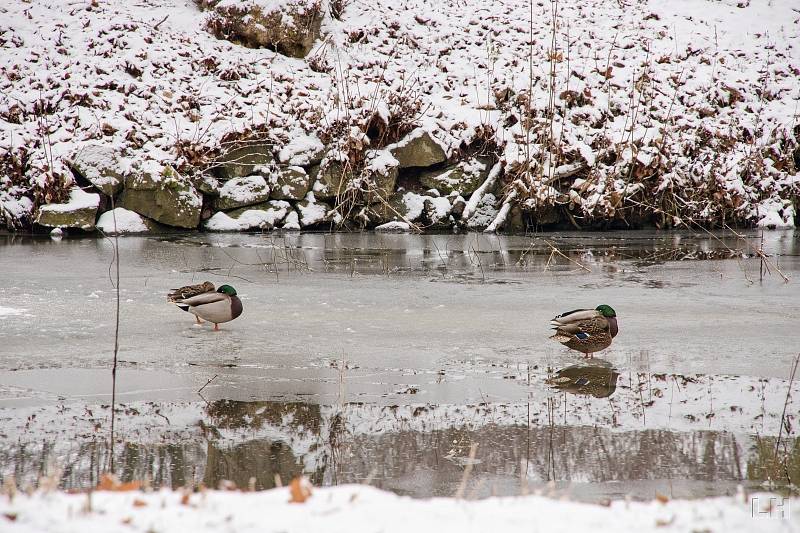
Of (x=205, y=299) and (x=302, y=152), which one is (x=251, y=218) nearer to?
(x=302, y=152)

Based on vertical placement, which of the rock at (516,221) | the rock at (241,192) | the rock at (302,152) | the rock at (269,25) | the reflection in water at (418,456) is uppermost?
the rock at (269,25)

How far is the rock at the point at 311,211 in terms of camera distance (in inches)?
594

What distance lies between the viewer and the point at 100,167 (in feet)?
46.6

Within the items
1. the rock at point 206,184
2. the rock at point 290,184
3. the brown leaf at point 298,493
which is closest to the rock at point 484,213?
the rock at point 290,184

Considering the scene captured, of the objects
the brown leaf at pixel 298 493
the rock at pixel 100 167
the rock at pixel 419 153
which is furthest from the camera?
the rock at pixel 419 153

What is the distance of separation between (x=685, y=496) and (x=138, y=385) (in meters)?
3.28

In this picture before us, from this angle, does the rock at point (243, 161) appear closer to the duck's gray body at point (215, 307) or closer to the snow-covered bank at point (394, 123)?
the snow-covered bank at point (394, 123)

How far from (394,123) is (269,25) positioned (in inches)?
201

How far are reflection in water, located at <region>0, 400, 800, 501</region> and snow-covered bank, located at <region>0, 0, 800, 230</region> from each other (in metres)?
10.4

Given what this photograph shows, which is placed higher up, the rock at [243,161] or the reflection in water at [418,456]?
the rock at [243,161]

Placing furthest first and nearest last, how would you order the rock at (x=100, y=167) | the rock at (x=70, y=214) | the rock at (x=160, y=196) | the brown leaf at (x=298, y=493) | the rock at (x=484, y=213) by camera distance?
the rock at (x=484, y=213) → the rock at (x=160, y=196) → the rock at (x=100, y=167) → the rock at (x=70, y=214) → the brown leaf at (x=298, y=493)

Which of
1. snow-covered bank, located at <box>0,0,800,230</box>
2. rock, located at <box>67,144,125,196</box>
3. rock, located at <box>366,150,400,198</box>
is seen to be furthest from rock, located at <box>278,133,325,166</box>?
rock, located at <box>67,144,125,196</box>

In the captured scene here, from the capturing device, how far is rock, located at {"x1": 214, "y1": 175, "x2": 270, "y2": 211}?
49.0ft

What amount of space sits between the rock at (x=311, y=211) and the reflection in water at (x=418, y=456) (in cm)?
1086
